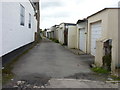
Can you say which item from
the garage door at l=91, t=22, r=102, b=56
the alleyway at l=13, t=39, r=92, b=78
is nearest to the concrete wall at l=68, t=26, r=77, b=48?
the garage door at l=91, t=22, r=102, b=56

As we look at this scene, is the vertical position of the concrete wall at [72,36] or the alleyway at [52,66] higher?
the concrete wall at [72,36]

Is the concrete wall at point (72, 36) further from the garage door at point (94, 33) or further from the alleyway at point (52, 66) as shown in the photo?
the alleyway at point (52, 66)

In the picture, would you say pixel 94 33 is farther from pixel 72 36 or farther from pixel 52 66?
pixel 72 36

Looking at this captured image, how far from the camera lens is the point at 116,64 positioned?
320 inches

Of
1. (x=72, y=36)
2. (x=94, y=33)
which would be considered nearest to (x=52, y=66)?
(x=94, y=33)

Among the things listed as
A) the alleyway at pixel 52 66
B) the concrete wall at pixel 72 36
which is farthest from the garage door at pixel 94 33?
the concrete wall at pixel 72 36

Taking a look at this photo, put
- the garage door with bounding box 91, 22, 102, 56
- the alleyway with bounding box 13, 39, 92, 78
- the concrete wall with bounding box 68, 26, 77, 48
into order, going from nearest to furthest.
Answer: the alleyway with bounding box 13, 39, 92, 78
the garage door with bounding box 91, 22, 102, 56
the concrete wall with bounding box 68, 26, 77, 48

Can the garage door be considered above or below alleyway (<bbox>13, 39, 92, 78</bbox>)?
above

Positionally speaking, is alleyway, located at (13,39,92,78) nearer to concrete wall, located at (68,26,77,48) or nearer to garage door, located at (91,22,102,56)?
garage door, located at (91,22,102,56)

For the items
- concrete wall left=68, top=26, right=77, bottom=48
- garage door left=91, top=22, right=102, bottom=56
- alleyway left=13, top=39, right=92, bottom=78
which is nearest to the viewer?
alleyway left=13, top=39, right=92, bottom=78

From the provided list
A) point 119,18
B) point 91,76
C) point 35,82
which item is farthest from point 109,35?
point 35,82

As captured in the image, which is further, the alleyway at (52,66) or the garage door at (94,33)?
the garage door at (94,33)

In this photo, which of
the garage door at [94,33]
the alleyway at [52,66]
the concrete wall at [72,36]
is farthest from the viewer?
the concrete wall at [72,36]

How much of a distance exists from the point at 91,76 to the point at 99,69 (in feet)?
3.21
